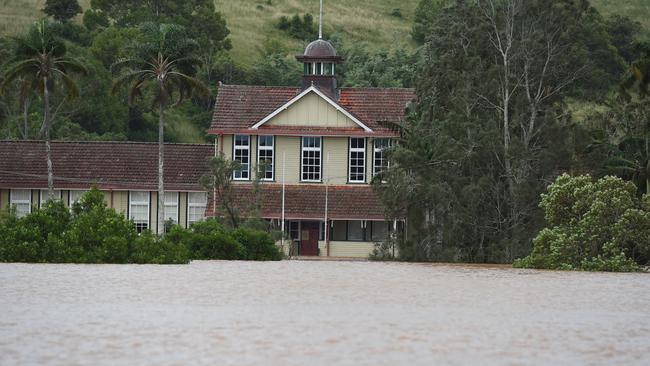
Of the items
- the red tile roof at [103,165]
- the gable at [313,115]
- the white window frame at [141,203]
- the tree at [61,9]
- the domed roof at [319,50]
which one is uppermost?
the tree at [61,9]

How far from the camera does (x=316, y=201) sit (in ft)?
208

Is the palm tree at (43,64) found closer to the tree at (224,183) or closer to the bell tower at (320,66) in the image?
the tree at (224,183)

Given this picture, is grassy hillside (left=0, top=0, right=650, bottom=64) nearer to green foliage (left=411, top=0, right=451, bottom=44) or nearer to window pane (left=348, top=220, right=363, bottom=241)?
green foliage (left=411, top=0, right=451, bottom=44)

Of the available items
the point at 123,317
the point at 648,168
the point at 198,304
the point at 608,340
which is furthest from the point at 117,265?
the point at 648,168

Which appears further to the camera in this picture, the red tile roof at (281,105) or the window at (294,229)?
the red tile roof at (281,105)

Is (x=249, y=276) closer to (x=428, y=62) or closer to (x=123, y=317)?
(x=123, y=317)

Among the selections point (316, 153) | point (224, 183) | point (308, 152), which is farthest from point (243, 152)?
point (224, 183)

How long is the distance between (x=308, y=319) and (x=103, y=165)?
46611mm

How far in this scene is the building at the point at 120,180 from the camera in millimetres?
66125

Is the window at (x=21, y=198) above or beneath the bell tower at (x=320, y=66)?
beneath

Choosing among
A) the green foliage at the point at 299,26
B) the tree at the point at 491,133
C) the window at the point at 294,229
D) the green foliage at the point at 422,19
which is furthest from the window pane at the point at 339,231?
the green foliage at the point at 299,26

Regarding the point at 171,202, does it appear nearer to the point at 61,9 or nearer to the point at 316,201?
the point at 316,201

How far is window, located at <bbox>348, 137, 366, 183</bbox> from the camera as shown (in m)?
64.8

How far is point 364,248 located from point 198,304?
39968mm
